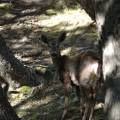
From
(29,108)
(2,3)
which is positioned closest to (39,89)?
(29,108)

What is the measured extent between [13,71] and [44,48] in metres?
2.92

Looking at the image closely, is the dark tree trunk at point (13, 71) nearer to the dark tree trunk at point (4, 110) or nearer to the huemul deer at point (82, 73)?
the huemul deer at point (82, 73)

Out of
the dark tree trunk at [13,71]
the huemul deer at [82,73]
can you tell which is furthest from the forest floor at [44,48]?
the huemul deer at [82,73]

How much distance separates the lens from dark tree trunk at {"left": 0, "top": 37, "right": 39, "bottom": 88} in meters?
10.3

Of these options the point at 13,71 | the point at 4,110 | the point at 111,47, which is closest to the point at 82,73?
the point at 4,110

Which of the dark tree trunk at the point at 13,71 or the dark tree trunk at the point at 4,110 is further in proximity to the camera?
the dark tree trunk at the point at 13,71

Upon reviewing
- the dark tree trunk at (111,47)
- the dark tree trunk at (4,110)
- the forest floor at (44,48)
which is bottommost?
the forest floor at (44,48)

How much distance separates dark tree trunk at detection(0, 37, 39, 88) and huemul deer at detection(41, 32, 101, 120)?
1778mm

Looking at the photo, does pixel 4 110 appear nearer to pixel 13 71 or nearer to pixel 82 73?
pixel 82 73

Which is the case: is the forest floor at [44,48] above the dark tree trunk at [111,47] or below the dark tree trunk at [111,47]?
below

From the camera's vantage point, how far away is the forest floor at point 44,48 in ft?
30.3

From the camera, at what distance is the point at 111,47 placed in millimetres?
5117

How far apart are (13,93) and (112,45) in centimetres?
598

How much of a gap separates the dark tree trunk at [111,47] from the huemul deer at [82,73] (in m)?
2.05
